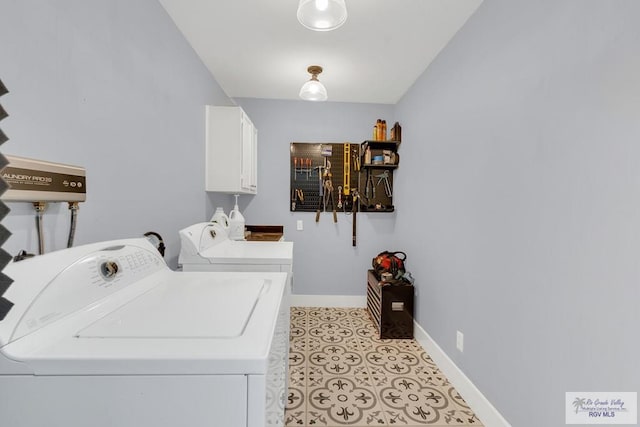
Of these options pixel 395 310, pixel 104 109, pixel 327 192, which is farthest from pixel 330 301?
pixel 104 109

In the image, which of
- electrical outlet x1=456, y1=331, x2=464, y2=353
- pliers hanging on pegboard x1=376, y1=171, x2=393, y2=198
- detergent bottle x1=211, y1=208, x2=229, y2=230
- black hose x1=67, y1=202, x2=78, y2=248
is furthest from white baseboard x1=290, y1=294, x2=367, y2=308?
black hose x1=67, y1=202, x2=78, y2=248

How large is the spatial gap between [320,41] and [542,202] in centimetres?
181

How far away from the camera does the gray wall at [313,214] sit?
3506mm

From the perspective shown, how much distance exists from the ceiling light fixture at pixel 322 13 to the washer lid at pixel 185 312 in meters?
1.34

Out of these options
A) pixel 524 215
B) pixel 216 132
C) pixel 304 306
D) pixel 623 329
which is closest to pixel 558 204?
pixel 524 215

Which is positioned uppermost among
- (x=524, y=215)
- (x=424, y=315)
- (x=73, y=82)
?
(x=73, y=82)

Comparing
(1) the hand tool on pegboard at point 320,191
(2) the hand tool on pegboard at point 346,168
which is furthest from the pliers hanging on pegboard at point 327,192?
(2) the hand tool on pegboard at point 346,168

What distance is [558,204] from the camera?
1.30 meters

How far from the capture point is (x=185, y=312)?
3.13 ft

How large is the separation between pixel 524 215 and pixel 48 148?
2.04 metres

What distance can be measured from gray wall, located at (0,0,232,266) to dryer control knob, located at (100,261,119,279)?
283mm

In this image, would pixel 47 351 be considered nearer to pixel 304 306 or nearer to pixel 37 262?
pixel 37 262

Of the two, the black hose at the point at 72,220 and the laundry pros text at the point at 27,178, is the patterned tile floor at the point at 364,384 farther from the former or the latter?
the laundry pros text at the point at 27,178

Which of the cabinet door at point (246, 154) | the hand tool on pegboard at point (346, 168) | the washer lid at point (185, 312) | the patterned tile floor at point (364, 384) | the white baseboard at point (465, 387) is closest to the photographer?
the washer lid at point (185, 312)
